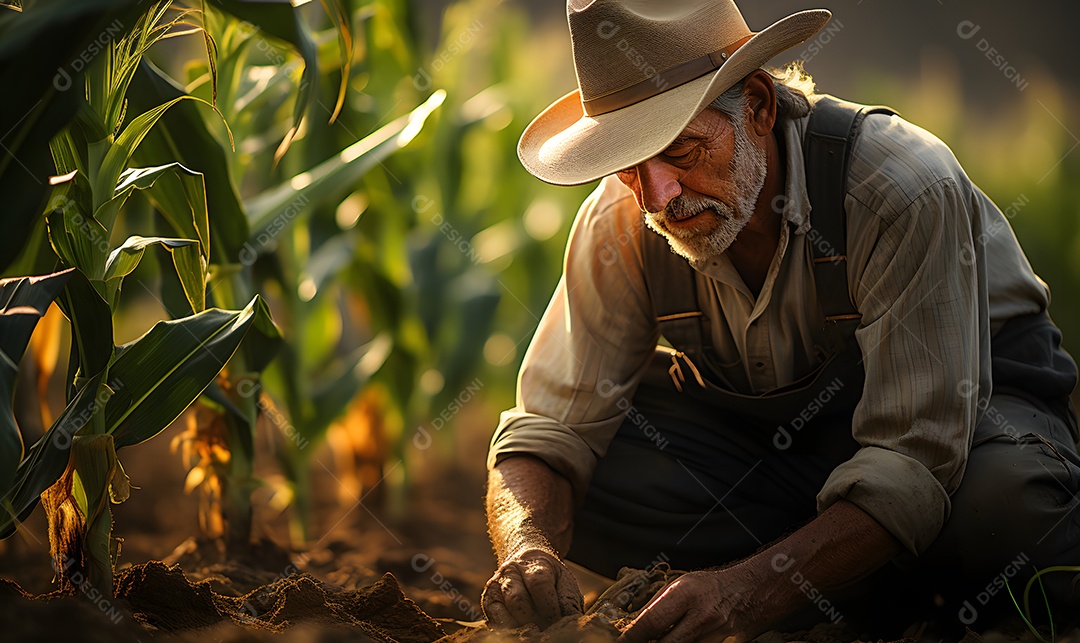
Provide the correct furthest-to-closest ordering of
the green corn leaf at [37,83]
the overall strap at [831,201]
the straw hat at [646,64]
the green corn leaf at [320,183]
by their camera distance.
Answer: the green corn leaf at [320,183], the overall strap at [831,201], the straw hat at [646,64], the green corn leaf at [37,83]

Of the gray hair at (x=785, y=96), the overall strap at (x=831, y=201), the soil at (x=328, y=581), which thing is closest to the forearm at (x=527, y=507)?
the soil at (x=328, y=581)

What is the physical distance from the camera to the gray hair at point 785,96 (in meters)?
1.44

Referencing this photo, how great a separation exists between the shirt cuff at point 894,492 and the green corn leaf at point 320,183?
1.10m

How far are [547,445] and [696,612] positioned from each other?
1.45ft

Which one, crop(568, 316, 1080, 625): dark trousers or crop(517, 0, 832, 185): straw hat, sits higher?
crop(517, 0, 832, 185): straw hat

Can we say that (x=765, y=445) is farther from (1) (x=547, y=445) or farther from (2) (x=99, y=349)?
(2) (x=99, y=349)

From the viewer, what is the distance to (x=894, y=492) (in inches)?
51.5

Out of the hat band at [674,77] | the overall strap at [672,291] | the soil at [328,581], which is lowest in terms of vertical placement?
the soil at [328,581]

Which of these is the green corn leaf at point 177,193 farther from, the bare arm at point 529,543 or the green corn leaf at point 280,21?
the bare arm at point 529,543

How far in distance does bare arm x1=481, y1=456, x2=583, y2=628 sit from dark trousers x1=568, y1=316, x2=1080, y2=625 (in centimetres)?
12

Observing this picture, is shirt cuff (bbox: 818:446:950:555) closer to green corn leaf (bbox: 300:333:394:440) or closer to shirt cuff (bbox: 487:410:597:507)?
shirt cuff (bbox: 487:410:597:507)

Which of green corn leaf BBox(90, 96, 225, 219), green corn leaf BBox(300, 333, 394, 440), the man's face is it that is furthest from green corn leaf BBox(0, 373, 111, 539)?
green corn leaf BBox(300, 333, 394, 440)

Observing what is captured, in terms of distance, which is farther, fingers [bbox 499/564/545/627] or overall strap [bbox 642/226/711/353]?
overall strap [bbox 642/226/711/353]

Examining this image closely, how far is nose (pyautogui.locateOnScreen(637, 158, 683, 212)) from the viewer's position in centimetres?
142
